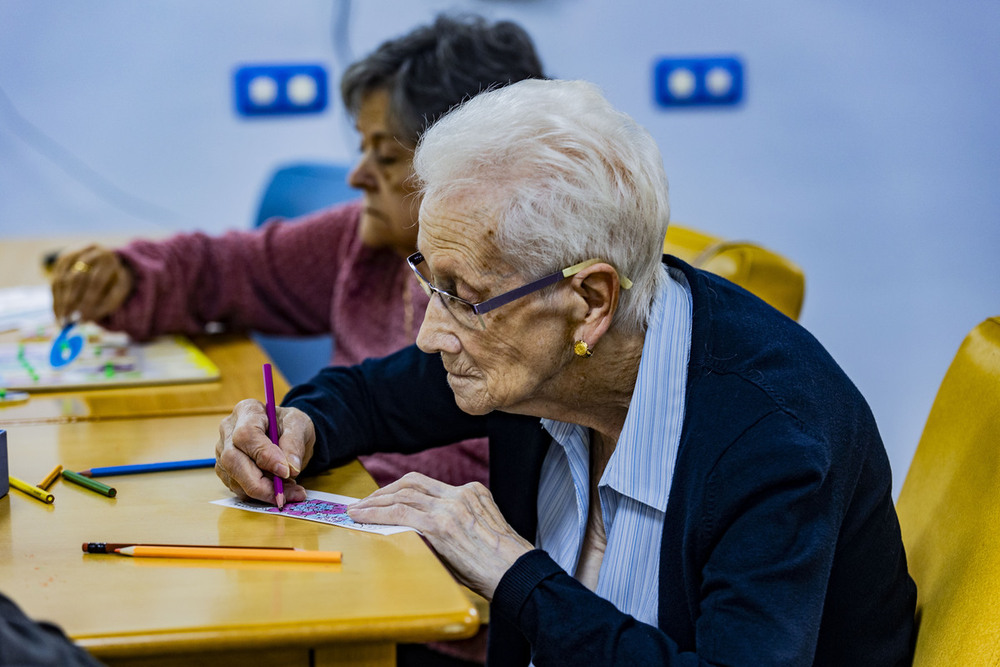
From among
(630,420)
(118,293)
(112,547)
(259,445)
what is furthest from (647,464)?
(118,293)

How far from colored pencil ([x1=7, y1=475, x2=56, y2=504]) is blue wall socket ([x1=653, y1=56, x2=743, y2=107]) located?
2.45 m

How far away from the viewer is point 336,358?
1.94 meters

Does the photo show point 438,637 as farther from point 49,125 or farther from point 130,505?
point 49,125

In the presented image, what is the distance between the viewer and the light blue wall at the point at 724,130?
2926mm

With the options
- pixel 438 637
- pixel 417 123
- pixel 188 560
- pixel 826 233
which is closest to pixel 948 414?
pixel 438 637

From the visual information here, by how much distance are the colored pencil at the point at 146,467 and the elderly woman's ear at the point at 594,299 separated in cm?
46

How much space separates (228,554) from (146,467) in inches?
12.1

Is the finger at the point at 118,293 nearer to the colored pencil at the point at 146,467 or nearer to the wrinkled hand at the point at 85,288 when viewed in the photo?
the wrinkled hand at the point at 85,288

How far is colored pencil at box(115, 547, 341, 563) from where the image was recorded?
89 cm

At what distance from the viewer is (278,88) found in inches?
119

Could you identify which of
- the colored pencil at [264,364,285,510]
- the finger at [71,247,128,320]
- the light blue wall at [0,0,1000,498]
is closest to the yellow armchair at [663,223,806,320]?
the colored pencil at [264,364,285,510]

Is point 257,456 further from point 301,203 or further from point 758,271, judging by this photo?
point 301,203

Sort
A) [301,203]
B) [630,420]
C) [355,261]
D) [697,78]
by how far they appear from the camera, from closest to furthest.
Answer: [630,420]
[355,261]
[301,203]
[697,78]

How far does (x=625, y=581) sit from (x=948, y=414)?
1.28ft
